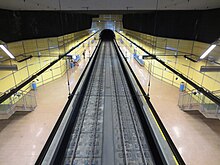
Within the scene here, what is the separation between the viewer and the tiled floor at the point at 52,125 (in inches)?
206

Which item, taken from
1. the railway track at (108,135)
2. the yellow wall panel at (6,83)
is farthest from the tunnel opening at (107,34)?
the railway track at (108,135)

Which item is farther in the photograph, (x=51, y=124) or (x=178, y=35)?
(x=178, y=35)

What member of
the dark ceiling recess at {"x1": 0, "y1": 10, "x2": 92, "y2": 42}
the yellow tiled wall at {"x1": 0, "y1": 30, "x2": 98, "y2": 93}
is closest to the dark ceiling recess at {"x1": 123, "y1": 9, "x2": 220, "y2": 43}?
the dark ceiling recess at {"x1": 0, "y1": 10, "x2": 92, "y2": 42}

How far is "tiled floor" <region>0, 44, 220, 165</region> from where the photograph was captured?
5.24 metres

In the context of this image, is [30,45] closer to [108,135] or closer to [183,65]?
[108,135]

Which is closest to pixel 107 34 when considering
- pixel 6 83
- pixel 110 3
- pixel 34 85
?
pixel 34 85

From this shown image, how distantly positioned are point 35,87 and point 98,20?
1994 centimetres

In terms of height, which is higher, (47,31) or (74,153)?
(47,31)

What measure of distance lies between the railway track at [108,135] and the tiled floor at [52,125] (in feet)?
6.03

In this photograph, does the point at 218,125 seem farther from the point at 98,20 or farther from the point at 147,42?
the point at 98,20

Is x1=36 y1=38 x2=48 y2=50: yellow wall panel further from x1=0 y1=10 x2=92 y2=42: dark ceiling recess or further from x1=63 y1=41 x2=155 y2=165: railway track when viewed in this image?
x1=63 y1=41 x2=155 y2=165: railway track

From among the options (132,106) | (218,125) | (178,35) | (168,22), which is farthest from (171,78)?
(132,106)

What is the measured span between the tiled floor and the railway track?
1.84 m

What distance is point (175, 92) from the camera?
10367mm
